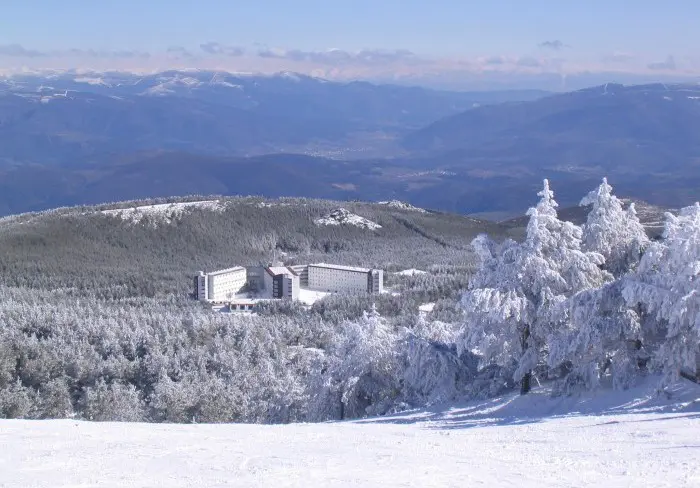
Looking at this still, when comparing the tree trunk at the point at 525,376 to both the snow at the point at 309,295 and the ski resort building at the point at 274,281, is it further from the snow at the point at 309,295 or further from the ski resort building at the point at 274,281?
the ski resort building at the point at 274,281

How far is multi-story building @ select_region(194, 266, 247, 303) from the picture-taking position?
12338 cm

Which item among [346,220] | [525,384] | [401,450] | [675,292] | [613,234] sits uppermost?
[613,234]

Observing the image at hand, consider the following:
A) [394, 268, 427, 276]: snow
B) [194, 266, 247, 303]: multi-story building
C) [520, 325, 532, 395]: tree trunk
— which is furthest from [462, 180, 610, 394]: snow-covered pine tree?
[394, 268, 427, 276]: snow

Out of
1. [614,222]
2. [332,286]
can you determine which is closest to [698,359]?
[614,222]

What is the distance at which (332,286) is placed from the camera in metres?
132

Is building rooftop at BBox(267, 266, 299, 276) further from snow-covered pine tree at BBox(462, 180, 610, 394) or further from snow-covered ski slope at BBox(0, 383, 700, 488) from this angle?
snow-covered ski slope at BBox(0, 383, 700, 488)

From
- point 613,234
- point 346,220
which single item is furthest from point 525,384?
point 346,220

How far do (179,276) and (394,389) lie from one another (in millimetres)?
102425

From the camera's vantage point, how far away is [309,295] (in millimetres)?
126938

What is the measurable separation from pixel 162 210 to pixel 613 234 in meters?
156

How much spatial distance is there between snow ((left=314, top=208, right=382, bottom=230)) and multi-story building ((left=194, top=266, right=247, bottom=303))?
56941mm

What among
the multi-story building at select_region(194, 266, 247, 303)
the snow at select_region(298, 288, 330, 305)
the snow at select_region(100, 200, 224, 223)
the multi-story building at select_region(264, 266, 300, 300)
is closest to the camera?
the snow at select_region(298, 288, 330, 305)

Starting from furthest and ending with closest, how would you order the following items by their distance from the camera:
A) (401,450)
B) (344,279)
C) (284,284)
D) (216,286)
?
(344,279) → (216,286) → (284,284) → (401,450)

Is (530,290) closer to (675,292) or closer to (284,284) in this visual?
(675,292)
